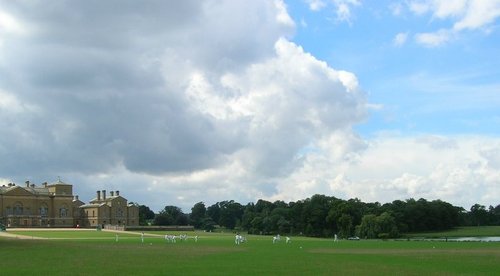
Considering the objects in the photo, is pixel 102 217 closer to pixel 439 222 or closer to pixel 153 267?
pixel 439 222

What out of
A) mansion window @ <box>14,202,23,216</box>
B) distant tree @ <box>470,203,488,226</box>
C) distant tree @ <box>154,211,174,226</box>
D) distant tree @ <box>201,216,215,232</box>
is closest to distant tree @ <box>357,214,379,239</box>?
distant tree @ <box>154,211,174,226</box>

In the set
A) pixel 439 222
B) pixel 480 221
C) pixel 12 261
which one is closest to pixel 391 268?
pixel 12 261

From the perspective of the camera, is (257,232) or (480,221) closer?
(257,232)

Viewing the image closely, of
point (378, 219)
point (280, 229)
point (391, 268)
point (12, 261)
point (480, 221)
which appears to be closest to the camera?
point (391, 268)

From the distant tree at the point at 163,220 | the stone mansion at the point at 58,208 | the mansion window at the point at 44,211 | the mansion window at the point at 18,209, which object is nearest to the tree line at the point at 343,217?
the distant tree at the point at 163,220

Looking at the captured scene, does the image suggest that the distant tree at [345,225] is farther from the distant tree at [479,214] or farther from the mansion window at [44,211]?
the distant tree at [479,214]

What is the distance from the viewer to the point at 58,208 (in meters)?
157

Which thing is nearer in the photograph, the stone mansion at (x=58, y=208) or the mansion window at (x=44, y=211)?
the stone mansion at (x=58, y=208)

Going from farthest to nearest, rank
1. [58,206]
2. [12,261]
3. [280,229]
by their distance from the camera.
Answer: [58,206] → [280,229] → [12,261]

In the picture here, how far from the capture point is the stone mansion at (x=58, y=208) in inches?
5812

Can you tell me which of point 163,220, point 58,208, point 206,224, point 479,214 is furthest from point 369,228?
point 479,214

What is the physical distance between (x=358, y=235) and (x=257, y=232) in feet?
126

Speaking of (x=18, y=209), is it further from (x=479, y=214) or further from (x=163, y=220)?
(x=479, y=214)

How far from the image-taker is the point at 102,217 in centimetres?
15962
